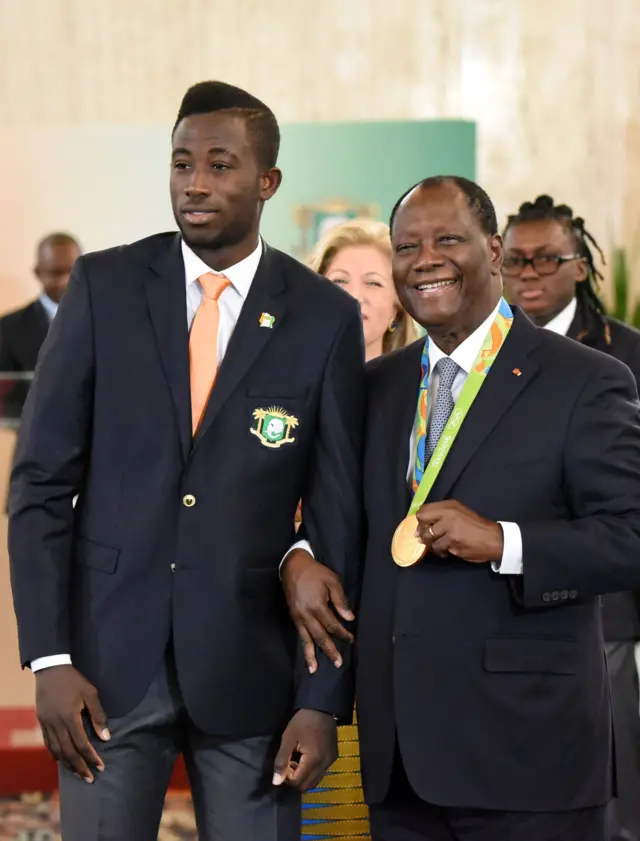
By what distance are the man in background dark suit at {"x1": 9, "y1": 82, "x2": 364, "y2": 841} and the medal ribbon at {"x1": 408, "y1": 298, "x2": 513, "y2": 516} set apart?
0.45 ft

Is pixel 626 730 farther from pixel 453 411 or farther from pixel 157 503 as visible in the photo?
pixel 157 503

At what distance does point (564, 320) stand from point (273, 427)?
6.35ft

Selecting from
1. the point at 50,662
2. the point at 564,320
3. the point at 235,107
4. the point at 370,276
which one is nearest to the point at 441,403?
the point at 235,107

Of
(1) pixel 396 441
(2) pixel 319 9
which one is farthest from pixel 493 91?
(1) pixel 396 441

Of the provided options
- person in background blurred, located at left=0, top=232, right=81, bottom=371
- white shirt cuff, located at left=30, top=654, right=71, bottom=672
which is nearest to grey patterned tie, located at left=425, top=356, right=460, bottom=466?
white shirt cuff, located at left=30, top=654, right=71, bottom=672

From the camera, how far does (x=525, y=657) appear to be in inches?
80.1

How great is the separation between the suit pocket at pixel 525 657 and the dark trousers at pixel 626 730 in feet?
5.78

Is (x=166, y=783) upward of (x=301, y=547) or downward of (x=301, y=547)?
downward

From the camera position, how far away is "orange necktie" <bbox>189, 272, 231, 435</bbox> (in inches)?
80.9

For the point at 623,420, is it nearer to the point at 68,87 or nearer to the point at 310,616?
the point at 310,616

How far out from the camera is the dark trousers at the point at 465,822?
6.70 feet

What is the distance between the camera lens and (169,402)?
203 centimetres

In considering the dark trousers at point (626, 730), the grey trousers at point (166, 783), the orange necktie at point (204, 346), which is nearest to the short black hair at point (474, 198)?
the orange necktie at point (204, 346)

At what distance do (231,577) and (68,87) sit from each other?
386 cm
